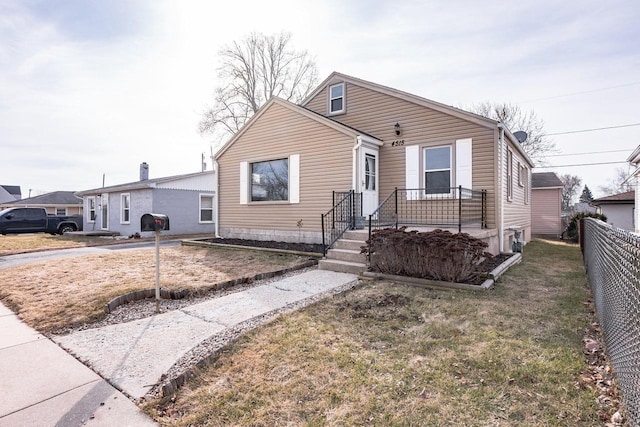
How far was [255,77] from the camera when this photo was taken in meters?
23.8

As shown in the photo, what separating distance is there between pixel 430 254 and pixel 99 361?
186 inches

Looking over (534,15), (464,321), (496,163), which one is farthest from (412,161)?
(464,321)

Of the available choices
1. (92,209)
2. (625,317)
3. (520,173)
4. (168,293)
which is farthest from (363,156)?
(92,209)

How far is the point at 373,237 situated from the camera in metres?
6.22

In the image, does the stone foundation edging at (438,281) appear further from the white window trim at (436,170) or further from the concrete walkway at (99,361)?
the white window trim at (436,170)

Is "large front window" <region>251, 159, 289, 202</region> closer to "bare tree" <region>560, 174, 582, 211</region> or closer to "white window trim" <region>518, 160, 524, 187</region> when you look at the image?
"white window trim" <region>518, 160, 524, 187</region>

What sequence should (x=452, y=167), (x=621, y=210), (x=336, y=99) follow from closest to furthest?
1. (x=452, y=167)
2. (x=336, y=99)
3. (x=621, y=210)

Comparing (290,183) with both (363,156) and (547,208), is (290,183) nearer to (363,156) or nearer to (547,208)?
(363,156)

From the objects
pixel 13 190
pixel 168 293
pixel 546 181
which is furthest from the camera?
pixel 13 190

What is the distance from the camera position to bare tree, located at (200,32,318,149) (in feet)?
77.3

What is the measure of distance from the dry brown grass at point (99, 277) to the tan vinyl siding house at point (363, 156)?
203 centimetres

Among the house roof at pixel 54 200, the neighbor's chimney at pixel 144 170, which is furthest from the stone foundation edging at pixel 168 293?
the house roof at pixel 54 200

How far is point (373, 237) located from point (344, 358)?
3495 millimetres

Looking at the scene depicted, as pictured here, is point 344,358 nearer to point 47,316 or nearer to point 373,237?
point 373,237
